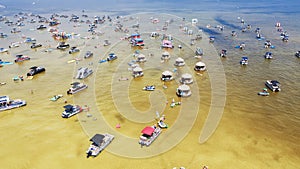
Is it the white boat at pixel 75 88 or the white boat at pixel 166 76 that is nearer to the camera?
the white boat at pixel 75 88

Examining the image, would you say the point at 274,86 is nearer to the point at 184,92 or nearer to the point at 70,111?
the point at 184,92

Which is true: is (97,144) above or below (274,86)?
below

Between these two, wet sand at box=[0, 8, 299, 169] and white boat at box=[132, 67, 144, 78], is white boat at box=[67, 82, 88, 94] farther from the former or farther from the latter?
white boat at box=[132, 67, 144, 78]

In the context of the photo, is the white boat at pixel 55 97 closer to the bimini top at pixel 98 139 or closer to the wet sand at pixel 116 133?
the wet sand at pixel 116 133

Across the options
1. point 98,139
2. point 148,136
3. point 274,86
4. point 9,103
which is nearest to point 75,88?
point 9,103

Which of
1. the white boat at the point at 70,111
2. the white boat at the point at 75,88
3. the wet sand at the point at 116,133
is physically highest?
the white boat at the point at 75,88

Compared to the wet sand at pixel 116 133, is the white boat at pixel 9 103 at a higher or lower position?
higher

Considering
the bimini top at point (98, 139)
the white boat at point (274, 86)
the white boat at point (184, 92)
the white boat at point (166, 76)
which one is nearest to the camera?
the bimini top at point (98, 139)

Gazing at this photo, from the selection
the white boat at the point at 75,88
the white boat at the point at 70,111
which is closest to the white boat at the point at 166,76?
the white boat at the point at 75,88

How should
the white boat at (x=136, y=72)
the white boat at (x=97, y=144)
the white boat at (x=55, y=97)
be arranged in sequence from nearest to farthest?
the white boat at (x=97, y=144), the white boat at (x=55, y=97), the white boat at (x=136, y=72)

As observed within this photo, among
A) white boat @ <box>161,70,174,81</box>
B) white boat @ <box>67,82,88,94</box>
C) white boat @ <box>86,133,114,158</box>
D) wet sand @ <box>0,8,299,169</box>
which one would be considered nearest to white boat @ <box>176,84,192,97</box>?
wet sand @ <box>0,8,299,169</box>
